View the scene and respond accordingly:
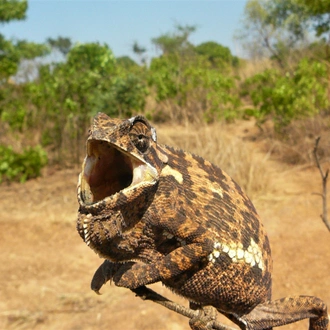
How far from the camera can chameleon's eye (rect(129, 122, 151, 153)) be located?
141 cm

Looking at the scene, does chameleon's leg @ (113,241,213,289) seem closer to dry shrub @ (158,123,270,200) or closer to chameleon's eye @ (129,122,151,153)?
chameleon's eye @ (129,122,151,153)

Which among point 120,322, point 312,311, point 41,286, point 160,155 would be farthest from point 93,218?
point 41,286

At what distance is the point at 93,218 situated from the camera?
144cm

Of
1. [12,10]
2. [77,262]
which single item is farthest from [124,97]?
[77,262]

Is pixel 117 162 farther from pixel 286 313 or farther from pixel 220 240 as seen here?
pixel 286 313

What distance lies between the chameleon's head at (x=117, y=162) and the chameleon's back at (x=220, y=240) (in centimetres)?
14

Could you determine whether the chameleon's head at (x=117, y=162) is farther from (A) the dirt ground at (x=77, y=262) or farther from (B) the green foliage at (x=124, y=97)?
(B) the green foliage at (x=124, y=97)

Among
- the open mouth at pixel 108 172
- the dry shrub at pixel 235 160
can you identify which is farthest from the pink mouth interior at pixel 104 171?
the dry shrub at pixel 235 160

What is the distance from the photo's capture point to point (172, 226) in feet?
5.16

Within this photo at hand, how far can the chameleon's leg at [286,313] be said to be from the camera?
1.91 m

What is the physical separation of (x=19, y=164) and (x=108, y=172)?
9.49 meters

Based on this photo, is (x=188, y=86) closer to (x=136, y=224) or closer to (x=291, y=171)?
(x=291, y=171)

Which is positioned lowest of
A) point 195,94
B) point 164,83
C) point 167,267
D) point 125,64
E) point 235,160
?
point 167,267

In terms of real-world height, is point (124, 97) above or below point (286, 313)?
above
